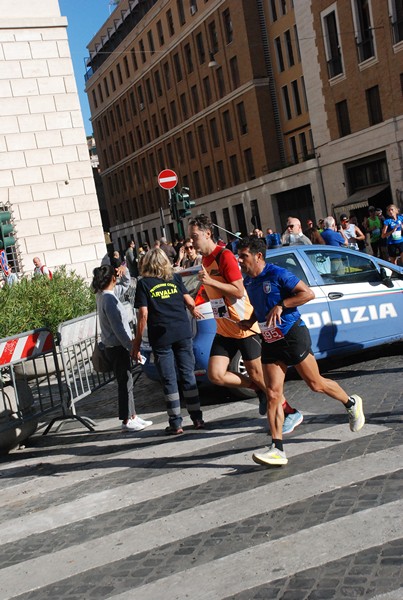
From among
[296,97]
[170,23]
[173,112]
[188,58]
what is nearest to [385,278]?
[296,97]

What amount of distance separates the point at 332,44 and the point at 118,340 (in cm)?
3125

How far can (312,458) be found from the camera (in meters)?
6.05

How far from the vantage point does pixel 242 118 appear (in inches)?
1929

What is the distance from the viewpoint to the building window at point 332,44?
36.1 metres

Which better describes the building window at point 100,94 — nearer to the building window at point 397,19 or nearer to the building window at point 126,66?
the building window at point 126,66

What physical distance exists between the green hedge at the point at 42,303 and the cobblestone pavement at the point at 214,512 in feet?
12.0

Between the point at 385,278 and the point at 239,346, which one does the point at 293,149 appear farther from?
the point at 239,346

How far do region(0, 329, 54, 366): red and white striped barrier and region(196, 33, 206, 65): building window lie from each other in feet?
152

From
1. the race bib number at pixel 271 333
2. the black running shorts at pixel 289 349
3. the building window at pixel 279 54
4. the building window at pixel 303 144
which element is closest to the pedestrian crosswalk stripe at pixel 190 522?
the black running shorts at pixel 289 349

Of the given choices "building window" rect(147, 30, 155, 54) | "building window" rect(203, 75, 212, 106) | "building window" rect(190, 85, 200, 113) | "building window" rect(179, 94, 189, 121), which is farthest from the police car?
"building window" rect(147, 30, 155, 54)

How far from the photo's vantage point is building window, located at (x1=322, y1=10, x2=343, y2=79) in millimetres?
36094

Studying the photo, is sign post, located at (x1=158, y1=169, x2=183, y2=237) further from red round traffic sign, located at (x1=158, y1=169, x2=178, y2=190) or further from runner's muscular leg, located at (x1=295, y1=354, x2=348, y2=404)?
runner's muscular leg, located at (x1=295, y1=354, x2=348, y2=404)

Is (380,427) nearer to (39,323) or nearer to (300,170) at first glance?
(39,323)

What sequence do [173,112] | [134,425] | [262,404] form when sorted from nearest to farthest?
[262,404]
[134,425]
[173,112]
